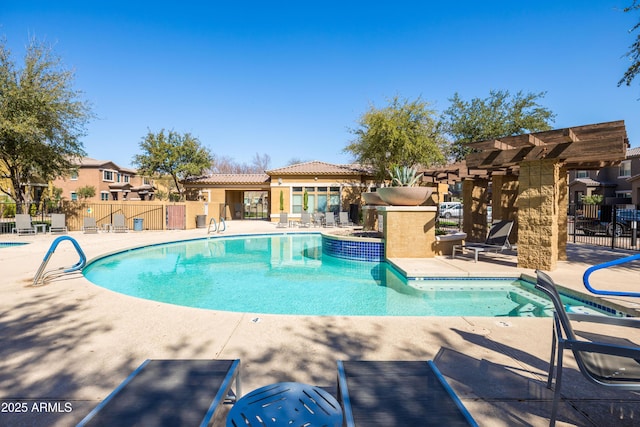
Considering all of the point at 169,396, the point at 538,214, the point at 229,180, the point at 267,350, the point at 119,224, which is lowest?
the point at 267,350

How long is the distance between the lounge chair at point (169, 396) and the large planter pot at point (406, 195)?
755 cm

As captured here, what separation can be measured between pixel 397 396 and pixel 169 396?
4.00ft

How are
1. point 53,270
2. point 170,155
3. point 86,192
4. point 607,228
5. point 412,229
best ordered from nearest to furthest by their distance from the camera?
point 53,270, point 412,229, point 607,228, point 170,155, point 86,192

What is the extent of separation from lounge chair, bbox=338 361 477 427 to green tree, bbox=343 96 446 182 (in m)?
19.9

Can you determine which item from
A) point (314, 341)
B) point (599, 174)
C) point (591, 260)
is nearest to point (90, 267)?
point (314, 341)

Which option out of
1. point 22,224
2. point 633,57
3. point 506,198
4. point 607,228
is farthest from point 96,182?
point 607,228

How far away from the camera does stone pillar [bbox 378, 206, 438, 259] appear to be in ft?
29.3

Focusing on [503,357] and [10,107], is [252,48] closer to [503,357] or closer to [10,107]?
[10,107]

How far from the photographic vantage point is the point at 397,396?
1646mm

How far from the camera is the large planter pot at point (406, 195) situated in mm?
8773

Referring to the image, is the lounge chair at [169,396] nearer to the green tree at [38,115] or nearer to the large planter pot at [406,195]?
the large planter pot at [406,195]

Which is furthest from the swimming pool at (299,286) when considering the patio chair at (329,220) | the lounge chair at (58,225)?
the patio chair at (329,220)

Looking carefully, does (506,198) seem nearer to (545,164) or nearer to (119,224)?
(545,164)

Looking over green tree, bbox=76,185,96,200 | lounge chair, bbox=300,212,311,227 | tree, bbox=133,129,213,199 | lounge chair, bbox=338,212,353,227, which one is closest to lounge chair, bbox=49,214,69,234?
tree, bbox=133,129,213,199
